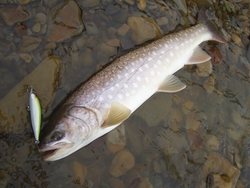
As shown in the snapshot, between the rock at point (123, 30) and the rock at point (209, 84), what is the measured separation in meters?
1.34

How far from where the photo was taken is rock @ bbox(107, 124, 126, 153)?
3.17 m

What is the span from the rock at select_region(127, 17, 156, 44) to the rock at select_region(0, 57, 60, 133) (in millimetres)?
1128

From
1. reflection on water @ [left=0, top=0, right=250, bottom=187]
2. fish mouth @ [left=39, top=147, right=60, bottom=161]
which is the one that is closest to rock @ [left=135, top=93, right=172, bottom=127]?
reflection on water @ [left=0, top=0, right=250, bottom=187]

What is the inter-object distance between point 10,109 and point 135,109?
1412 millimetres

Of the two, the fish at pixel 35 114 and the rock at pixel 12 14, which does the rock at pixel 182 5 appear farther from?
the fish at pixel 35 114

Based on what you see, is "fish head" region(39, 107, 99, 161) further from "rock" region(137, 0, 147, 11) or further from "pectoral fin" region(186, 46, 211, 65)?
"rock" region(137, 0, 147, 11)

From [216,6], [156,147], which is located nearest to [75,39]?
[156,147]

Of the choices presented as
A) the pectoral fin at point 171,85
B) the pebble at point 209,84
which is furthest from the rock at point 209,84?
the pectoral fin at point 171,85

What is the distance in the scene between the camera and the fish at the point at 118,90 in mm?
2764

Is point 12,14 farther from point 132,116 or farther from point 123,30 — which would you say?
point 132,116

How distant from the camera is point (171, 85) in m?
3.45

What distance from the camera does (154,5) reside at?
3.85 meters

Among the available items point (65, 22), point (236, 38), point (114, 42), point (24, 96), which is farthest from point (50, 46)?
point (236, 38)

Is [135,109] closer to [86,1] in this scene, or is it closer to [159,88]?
[159,88]
